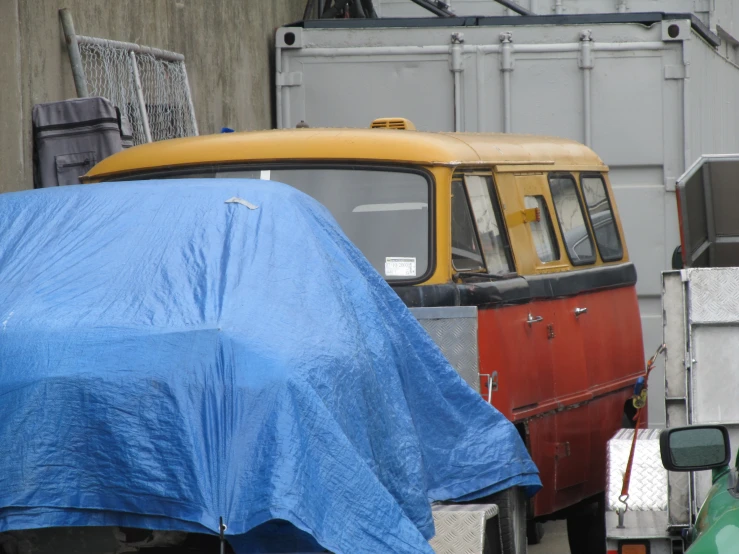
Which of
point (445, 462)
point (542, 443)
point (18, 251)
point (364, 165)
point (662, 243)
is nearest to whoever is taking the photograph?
point (18, 251)

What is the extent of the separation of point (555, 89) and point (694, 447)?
278 inches

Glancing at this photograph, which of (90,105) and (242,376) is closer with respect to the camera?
(242,376)

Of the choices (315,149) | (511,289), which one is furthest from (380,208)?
(511,289)

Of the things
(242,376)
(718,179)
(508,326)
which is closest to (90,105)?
(508,326)

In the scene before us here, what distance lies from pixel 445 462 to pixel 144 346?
5.62 ft

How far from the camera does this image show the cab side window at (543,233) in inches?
280

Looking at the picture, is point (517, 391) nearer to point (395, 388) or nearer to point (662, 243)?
point (395, 388)

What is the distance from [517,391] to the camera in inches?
256

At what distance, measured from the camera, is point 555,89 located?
1069cm

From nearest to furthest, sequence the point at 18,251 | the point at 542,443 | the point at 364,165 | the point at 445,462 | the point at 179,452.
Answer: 1. the point at 179,452
2. the point at 18,251
3. the point at 445,462
4. the point at 364,165
5. the point at 542,443

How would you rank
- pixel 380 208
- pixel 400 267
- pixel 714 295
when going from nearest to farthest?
pixel 714 295 → pixel 400 267 → pixel 380 208

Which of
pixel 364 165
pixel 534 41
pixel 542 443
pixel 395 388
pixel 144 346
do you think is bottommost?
pixel 542 443

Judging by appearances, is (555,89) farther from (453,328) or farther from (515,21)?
(453,328)

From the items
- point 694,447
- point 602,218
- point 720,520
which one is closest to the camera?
point 720,520
